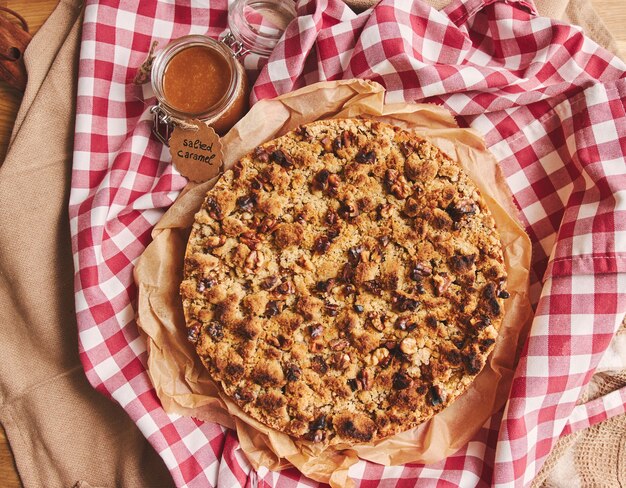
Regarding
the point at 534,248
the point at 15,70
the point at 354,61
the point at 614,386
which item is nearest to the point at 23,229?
the point at 15,70

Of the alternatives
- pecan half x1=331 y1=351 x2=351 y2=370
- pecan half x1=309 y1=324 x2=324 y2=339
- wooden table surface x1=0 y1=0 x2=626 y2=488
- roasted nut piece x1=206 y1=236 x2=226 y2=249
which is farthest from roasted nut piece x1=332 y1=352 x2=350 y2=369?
wooden table surface x1=0 y1=0 x2=626 y2=488

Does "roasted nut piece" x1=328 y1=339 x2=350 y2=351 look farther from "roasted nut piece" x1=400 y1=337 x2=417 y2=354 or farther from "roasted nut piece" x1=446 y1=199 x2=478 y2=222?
"roasted nut piece" x1=446 y1=199 x2=478 y2=222

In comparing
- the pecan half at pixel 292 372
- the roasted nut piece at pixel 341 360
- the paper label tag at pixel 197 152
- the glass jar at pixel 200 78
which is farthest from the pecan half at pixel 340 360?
the glass jar at pixel 200 78

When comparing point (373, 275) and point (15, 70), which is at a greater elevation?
point (15, 70)

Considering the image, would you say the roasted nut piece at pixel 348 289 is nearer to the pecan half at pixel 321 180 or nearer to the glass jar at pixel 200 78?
the pecan half at pixel 321 180

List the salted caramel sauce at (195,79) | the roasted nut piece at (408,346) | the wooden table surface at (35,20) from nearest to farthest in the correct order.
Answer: the roasted nut piece at (408,346) → the salted caramel sauce at (195,79) → the wooden table surface at (35,20)

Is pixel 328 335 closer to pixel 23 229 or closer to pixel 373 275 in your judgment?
pixel 373 275
